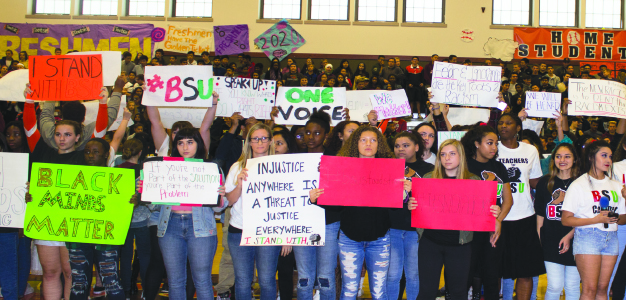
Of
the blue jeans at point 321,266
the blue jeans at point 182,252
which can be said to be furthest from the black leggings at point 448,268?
the blue jeans at point 182,252

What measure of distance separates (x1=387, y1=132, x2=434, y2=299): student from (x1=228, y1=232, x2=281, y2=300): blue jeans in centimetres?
94

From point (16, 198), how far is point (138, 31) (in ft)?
40.0

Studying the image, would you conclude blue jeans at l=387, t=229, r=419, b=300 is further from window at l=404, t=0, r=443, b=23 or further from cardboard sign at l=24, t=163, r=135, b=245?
window at l=404, t=0, r=443, b=23

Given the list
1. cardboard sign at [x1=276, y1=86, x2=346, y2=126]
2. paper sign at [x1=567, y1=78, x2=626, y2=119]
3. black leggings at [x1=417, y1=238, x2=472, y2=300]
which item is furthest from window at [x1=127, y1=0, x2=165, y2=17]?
black leggings at [x1=417, y1=238, x2=472, y2=300]

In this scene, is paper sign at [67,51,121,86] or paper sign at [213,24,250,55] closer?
paper sign at [67,51,121,86]

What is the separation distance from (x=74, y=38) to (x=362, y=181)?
1469 cm

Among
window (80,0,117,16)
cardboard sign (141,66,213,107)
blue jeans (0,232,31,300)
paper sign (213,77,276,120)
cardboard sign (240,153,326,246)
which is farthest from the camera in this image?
window (80,0,117,16)

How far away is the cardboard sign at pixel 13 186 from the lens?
412 centimetres

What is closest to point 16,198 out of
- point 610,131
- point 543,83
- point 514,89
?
point 610,131

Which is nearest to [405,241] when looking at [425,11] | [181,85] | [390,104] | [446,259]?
[446,259]

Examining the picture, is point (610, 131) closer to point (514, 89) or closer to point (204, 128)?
point (514, 89)

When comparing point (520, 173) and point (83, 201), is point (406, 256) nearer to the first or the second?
point (520, 173)

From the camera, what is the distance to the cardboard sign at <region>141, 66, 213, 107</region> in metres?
5.11

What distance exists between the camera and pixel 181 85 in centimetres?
516
